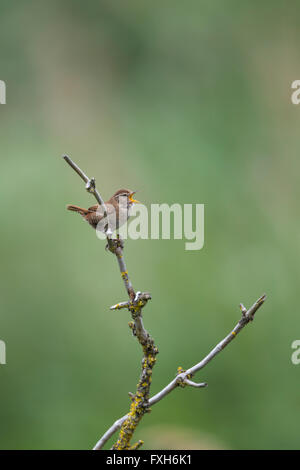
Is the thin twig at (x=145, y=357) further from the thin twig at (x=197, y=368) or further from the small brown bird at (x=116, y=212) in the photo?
the small brown bird at (x=116, y=212)

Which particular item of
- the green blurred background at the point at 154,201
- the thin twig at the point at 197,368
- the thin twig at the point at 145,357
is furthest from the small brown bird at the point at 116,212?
the green blurred background at the point at 154,201

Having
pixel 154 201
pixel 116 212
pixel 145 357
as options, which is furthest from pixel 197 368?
pixel 154 201

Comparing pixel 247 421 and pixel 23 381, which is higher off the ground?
pixel 23 381

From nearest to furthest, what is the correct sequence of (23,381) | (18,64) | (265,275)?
1. (23,381)
2. (265,275)
3. (18,64)
